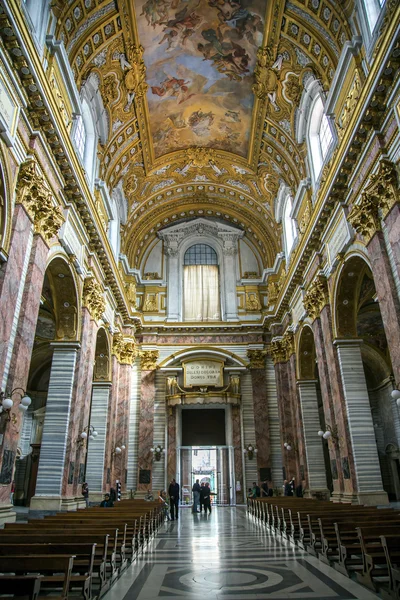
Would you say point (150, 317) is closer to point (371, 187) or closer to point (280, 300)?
point (280, 300)

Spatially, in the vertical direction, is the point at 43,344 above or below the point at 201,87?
below

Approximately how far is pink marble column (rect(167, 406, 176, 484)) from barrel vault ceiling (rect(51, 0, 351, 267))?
9188mm

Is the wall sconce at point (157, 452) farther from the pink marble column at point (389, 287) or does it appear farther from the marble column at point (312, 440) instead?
the pink marble column at point (389, 287)

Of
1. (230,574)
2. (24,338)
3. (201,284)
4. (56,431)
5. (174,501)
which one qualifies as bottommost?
(230,574)

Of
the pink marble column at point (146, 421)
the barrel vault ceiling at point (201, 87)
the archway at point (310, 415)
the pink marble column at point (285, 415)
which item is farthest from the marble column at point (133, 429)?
the archway at point (310, 415)

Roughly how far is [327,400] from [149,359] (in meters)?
12.1

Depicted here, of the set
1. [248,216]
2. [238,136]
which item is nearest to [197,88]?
[238,136]

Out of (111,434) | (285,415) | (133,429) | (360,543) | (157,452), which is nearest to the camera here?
(360,543)

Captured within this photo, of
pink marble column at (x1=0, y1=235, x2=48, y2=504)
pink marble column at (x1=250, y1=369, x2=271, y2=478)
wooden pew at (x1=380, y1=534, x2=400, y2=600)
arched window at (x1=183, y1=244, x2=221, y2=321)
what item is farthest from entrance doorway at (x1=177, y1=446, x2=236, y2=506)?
wooden pew at (x1=380, y1=534, x2=400, y2=600)

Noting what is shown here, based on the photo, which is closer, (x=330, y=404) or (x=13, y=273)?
(x=13, y=273)

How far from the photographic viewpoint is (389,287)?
10867 millimetres

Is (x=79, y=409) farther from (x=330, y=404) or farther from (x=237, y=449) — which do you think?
(x=237, y=449)

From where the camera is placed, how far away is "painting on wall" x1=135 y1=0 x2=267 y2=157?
653 inches

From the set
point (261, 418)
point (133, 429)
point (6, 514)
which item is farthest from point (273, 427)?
point (6, 514)
